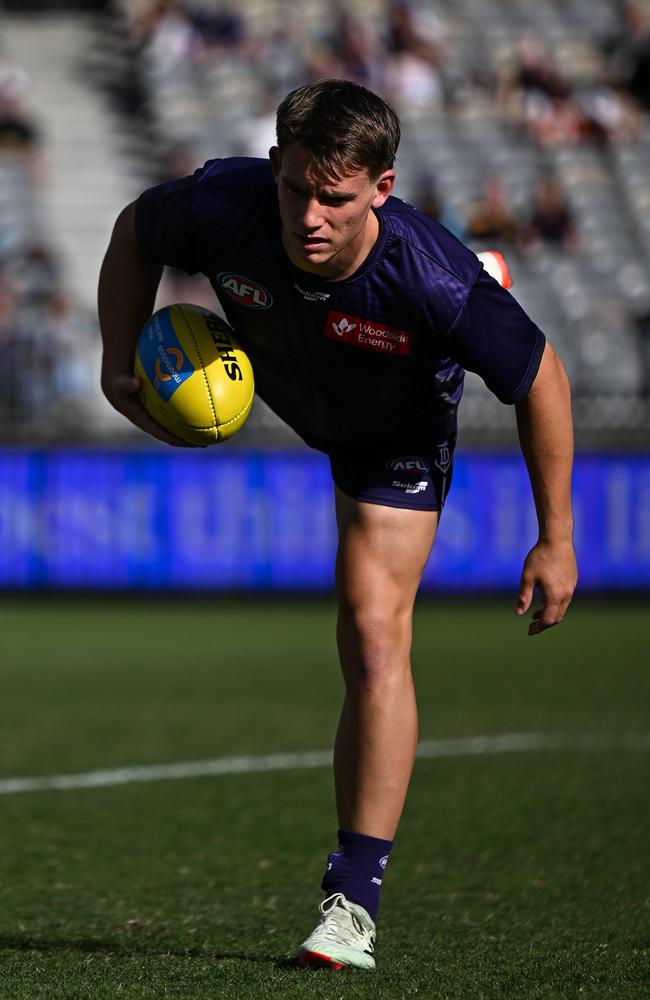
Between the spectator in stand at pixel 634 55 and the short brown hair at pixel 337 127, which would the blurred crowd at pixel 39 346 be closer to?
the spectator in stand at pixel 634 55

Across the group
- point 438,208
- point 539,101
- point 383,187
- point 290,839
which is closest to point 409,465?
point 383,187

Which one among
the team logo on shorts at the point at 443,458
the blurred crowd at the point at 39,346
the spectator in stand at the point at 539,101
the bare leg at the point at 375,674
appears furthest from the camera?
the spectator in stand at the point at 539,101

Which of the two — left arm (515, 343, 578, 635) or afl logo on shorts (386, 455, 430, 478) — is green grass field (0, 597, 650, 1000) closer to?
left arm (515, 343, 578, 635)

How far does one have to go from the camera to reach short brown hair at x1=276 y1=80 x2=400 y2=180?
348 centimetres

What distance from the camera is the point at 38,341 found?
1370cm

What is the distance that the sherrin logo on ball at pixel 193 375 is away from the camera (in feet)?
13.4

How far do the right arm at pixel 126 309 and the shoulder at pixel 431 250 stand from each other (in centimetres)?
69

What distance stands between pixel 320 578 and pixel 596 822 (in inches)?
336

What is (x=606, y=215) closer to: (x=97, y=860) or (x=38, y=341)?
(x=38, y=341)

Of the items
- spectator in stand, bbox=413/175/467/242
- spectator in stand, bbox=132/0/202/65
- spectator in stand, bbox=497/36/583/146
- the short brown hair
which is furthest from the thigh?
spectator in stand, bbox=132/0/202/65

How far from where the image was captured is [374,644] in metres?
4.02

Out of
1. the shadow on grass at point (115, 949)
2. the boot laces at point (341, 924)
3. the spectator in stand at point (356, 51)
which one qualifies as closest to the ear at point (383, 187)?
the boot laces at point (341, 924)

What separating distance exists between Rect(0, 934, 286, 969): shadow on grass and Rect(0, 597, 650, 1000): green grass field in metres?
0.01

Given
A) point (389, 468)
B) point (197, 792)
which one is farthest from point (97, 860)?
point (389, 468)
